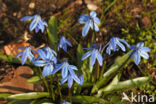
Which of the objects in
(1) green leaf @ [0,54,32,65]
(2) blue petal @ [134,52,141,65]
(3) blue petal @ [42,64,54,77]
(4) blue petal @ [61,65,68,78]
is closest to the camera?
(4) blue petal @ [61,65,68,78]

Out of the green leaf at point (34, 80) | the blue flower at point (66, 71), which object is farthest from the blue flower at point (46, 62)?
the green leaf at point (34, 80)

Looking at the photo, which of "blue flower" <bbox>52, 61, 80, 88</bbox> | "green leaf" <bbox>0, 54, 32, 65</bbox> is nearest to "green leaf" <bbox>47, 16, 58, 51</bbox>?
"green leaf" <bbox>0, 54, 32, 65</bbox>

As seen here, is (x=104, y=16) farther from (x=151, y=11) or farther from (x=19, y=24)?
(x=19, y=24)

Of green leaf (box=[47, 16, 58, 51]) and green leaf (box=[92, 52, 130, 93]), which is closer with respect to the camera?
green leaf (box=[92, 52, 130, 93])

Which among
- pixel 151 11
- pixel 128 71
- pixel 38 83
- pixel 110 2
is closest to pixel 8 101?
pixel 38 83

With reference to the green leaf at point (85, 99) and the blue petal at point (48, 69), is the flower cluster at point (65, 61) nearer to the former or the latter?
the blue petal at point (48, 69)

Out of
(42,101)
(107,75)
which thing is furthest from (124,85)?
→ (42,101)

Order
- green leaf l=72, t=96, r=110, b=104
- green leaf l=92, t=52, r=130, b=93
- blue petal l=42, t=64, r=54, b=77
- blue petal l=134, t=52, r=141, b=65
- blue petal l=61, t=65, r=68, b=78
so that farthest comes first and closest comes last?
green leaf l=92, t=52, r=130, b=93 → green leaf l=72, t=96, r=110, b=104 → blue petal l=134, t=52, r=141, b=65 → blue petal l=42, t=64, r=54, b=77 → blue petal l=61, t=65, r=68, b=78

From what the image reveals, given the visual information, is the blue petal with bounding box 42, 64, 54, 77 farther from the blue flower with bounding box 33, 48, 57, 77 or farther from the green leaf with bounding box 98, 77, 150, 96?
the green leaf with bounding box 98, 77, 150, 96
